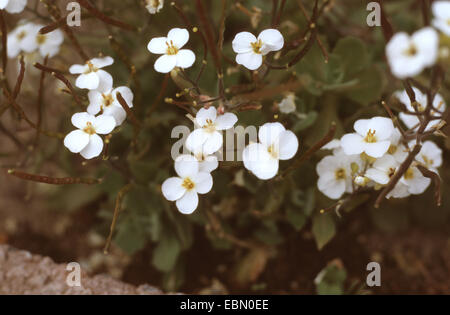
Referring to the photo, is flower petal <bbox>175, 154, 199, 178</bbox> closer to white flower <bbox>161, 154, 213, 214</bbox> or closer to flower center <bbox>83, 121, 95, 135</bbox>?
white flower <bbox>161, 154, 213, 214</bbox>

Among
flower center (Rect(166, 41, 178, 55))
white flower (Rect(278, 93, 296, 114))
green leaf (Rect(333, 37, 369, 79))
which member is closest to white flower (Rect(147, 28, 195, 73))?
flower center (Rect(166, 41, 178, 55))

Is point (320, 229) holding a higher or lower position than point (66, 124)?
lower

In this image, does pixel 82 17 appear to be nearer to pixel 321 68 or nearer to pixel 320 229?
pixel 321 68

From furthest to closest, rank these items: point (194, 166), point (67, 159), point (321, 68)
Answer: point (67, 159), point (321, 68), point (194, 166)

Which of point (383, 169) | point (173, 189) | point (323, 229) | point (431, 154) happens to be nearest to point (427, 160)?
point (431, 154)

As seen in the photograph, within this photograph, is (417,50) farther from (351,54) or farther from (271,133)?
(351,54)
